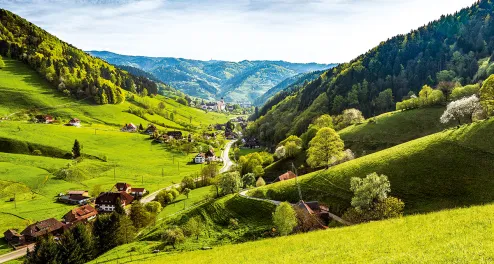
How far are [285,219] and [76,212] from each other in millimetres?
70740

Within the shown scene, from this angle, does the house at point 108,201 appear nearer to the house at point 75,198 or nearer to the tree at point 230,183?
the house at point 75,198

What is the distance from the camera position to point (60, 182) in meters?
123

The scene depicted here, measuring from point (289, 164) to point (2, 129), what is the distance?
139040 mm

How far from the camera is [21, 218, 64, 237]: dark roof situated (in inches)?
3236

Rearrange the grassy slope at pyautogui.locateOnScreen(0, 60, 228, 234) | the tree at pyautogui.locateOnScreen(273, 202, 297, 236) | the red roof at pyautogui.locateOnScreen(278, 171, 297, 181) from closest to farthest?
the tree at pyautogui.locateOnScreen(273, 202, 297, 236) < the red roof at pyautogui.locateOnScreen(278, 171, 297, 181) < the grassy slope at pyautogui.locateOnScreen(0, 60, 228, 234)

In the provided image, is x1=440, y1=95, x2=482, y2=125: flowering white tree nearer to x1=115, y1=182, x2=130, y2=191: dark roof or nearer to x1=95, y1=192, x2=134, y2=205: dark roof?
x1=95, y1=192, x2=134, y2=205: dark roof

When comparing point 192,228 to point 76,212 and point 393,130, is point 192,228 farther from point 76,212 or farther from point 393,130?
point 393,130

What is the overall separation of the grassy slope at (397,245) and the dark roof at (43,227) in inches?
2209

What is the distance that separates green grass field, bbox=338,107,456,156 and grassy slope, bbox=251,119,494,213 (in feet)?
127

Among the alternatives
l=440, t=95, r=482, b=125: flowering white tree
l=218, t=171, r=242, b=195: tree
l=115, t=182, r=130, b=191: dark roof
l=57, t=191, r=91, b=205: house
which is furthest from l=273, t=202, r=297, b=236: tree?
l=115, t=182, r=130, b=191: dark roof

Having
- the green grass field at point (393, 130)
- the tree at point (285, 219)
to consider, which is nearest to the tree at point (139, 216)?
the tree at point (285, 219)

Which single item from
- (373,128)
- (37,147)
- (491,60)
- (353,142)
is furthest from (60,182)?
(491,60)

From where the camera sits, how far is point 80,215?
322 ft

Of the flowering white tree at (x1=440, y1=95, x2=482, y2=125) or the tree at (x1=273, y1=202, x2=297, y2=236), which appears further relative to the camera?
the flowering white tree at (x1=440, y1=95, x2=482, y2=125)
